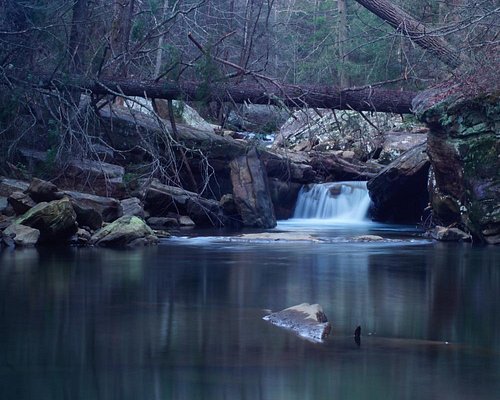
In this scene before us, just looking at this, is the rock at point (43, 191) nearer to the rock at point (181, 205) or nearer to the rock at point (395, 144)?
the rock at point (181, 205)

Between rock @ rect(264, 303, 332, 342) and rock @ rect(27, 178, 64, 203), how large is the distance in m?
8.20

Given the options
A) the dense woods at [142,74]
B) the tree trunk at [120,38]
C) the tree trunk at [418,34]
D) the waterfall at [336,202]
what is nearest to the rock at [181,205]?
the dense woods at [142,74]

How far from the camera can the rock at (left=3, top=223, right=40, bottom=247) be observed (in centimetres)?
1568

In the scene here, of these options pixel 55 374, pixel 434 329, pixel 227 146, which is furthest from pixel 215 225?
pixel 55 374

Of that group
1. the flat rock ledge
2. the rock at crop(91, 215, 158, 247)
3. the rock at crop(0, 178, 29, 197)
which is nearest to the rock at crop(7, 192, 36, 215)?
the rock at crop(0, 178, 29, 197)

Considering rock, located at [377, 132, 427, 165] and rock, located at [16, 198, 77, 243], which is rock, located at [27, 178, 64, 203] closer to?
rock, located at [16, 198, 77, 243]

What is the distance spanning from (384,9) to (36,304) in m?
13.0

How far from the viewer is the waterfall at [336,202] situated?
24.9m

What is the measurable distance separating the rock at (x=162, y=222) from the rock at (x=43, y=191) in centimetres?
417

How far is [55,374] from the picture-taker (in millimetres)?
6621

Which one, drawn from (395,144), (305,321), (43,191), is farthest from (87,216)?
(395,144)

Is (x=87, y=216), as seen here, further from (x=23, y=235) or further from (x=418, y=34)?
(x=418, y=34)

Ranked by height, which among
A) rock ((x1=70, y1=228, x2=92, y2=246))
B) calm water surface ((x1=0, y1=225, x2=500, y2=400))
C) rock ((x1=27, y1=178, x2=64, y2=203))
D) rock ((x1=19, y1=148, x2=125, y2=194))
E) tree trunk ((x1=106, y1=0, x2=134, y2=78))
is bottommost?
calm water surface ((x1=0, y1=225, x2=500, y2=400))

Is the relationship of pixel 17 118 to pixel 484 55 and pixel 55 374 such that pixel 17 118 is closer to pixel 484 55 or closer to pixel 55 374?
pixel 484 55
